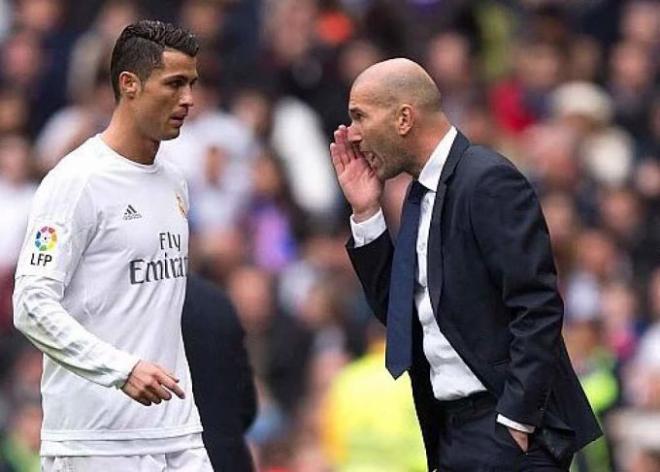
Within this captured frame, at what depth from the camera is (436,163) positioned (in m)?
A: 7.59

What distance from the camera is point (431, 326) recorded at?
24.7 ft

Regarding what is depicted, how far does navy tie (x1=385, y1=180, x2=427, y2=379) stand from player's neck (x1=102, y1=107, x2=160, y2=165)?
0.90m

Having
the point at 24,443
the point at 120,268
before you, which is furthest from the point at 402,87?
the point at 24,443

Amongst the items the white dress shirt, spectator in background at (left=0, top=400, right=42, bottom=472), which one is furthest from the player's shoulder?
spectator in background at (left=0, top=400, right=42, bottom=472)

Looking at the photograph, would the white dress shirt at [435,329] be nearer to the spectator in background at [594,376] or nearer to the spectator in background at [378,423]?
the spectator in background at [378,423]

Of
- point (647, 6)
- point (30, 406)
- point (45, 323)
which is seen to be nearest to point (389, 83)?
point (45, 323)

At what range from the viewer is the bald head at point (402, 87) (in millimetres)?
7574

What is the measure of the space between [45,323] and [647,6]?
10190 millimetres

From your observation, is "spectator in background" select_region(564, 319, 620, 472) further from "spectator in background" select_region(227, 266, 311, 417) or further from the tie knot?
the tie knot

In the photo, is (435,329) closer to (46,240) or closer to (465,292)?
(465,292)

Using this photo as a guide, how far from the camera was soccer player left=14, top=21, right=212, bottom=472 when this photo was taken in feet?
23.9

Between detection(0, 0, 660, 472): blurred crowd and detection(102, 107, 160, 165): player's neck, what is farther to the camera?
detection(0, 0, 660, 472): blurred crowd

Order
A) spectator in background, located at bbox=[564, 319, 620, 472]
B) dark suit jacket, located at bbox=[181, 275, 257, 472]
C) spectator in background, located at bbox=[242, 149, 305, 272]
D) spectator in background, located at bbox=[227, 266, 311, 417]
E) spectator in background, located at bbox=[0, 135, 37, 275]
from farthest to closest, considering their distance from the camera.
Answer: spectator in background, located at bbox=[242, 149, 305, 272]
spectator in background, located at bbox=[0, 135, 37, 275]
spectator in background, located at bbox=[227, 266, 311, 417]
spectator in background, located at bbox=[564, 319, 620, 472]
dark suit jacket, located at bbox=[181, 275, 257, 472]

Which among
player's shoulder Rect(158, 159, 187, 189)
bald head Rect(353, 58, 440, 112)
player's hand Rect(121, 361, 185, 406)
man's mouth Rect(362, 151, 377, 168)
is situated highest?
bald head Rect(353, 58, 440, 112)
